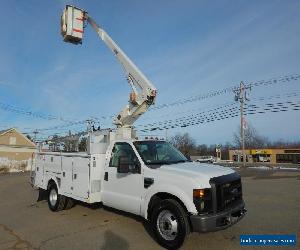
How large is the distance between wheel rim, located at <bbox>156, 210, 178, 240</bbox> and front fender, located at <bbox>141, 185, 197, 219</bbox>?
410 millimetres

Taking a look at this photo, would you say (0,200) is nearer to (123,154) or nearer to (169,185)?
(123,154)

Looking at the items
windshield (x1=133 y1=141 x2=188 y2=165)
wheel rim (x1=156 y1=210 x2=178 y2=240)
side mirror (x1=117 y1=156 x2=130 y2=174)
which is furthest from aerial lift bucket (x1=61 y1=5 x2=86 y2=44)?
wheel rim (x1=156 y1=210 x2=178 y2=240)

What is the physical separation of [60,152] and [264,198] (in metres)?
7.22

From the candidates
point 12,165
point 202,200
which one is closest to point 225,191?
point 202,200

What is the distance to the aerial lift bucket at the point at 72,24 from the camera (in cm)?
1223

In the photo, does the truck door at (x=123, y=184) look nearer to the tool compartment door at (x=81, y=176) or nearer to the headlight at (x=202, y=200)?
the tool compartment door at (x=81, y=176)

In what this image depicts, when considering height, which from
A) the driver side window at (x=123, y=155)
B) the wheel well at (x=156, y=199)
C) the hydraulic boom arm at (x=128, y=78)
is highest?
the hydraulic boom arm at (x=128, y=78)

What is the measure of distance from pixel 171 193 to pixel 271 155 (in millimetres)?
84178

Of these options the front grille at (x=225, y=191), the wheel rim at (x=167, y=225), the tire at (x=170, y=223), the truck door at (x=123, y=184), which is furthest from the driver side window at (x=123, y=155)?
the front grille at (x=225, y=191)

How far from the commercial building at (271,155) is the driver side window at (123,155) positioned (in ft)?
227

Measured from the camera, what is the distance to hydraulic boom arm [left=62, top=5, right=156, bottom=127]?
1046cm

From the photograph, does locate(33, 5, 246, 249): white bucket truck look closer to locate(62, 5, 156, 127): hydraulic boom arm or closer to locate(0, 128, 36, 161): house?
locate(62, 5, 156, 127): hydraulic boom arm

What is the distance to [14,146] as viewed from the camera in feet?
192

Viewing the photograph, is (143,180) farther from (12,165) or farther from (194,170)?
(12,165)
